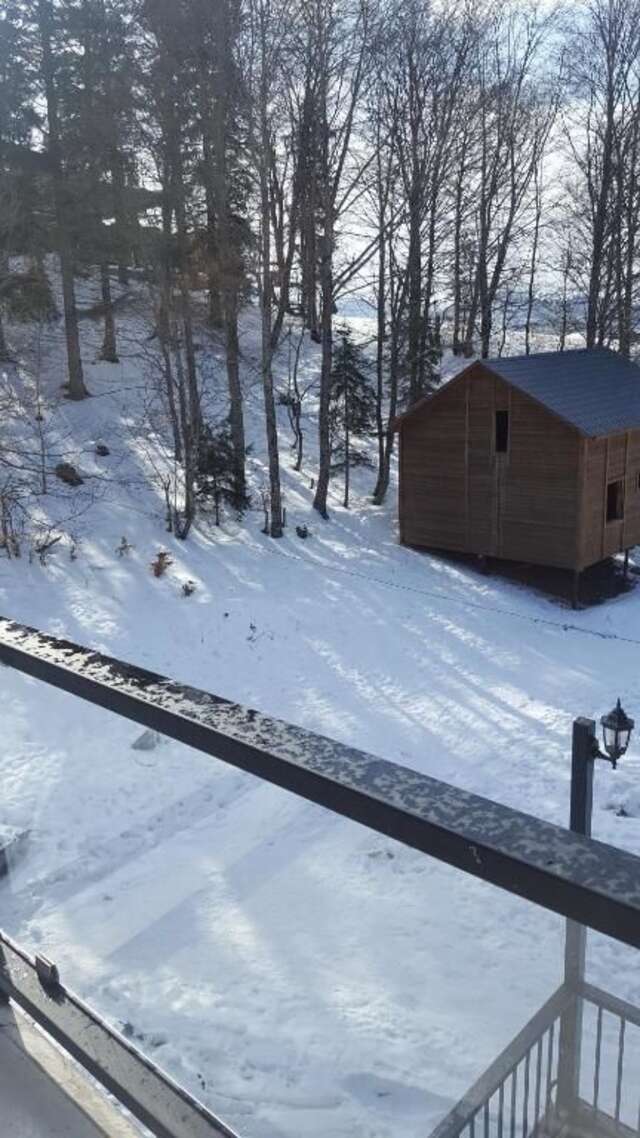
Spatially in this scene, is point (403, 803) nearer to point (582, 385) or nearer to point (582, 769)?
point (582, 769)

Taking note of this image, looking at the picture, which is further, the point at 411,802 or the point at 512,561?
the point at 512,561

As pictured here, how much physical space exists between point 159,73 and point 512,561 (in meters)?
10.9

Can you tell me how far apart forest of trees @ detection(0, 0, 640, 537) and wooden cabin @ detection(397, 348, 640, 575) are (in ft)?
7.02

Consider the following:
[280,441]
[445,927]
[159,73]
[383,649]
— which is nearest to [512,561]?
[383,649]

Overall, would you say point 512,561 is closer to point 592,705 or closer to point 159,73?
point 592,705

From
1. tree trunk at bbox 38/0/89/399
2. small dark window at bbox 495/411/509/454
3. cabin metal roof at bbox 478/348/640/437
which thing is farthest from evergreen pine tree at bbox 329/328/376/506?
tree trunk at bbox 38/0/89/399

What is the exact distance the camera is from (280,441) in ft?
74.2

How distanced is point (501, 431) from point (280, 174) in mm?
8291

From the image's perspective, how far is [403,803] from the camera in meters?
0.91

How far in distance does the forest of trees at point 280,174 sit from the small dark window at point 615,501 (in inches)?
191

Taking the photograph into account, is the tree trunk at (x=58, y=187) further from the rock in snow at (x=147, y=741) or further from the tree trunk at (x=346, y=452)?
the rock in snow at (x=147, y=741)

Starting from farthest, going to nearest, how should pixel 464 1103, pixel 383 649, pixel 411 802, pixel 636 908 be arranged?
1. pixel 383 649
2. pixel 464 1103
3. pixel 411 802
4. pixel 636 908

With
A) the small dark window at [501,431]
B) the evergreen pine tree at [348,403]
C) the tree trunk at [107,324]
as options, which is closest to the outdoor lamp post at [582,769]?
the small dark window at [501,431]

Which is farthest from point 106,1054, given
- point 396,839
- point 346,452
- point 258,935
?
point 346,452
